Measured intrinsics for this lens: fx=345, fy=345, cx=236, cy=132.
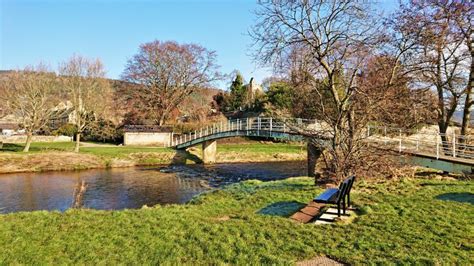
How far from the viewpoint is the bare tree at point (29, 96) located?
95.5 feet

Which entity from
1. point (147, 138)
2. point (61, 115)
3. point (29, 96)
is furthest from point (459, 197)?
point (61, 115)

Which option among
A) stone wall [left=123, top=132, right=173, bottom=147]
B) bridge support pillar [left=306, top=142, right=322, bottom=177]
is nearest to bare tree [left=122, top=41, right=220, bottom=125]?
stone wall [left=123, top=132, right=173, bottom=147]

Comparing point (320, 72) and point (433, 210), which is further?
point (320, 72)

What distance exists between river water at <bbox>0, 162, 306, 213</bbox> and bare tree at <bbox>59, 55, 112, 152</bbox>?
27.6 feet

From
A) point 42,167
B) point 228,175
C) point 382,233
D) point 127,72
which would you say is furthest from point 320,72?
point 127,72

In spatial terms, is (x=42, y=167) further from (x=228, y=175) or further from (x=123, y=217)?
(x=123, y=217)

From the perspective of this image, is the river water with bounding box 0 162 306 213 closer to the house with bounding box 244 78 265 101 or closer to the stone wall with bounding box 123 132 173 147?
the stone wall with bounding box 123 132 173 147

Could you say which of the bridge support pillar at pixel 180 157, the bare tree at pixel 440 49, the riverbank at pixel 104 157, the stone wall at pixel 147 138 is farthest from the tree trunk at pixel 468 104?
the stone wall at pixel 147 138

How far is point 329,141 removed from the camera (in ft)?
43.1

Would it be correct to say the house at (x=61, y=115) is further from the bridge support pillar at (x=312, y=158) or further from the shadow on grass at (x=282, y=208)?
the shadow on grass at (x=282, y=208)

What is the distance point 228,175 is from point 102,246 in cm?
1996

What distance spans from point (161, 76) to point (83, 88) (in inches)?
501

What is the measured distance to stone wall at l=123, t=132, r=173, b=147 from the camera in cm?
3947

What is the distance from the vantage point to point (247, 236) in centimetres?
631
